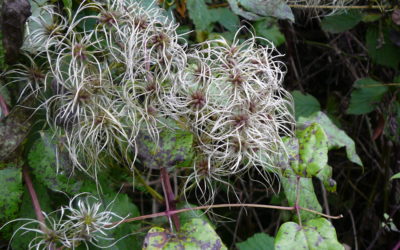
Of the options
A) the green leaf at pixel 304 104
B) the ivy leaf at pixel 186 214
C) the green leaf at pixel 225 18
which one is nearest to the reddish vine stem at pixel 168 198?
the ivy leaf at pixel 186 214

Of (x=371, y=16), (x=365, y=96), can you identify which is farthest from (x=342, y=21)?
(x=365, y=96)

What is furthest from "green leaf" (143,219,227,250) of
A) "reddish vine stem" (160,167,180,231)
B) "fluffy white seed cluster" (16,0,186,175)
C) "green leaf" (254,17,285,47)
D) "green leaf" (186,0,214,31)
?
"green leaf" (254,17,285,47)

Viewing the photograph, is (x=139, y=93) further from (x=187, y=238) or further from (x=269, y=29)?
(x=269, y=29)

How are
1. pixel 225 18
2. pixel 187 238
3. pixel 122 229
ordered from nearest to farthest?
pixel 187 238 < pixel 122 229 < pixel 225 18

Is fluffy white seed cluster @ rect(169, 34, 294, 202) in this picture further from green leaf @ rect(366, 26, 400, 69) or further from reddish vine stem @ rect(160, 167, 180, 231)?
green leaf @ rect(366, 26, 400, 69)

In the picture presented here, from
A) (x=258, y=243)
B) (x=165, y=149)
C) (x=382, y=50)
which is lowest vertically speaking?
(x=258, y=243)

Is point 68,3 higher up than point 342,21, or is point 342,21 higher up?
point 68,3
